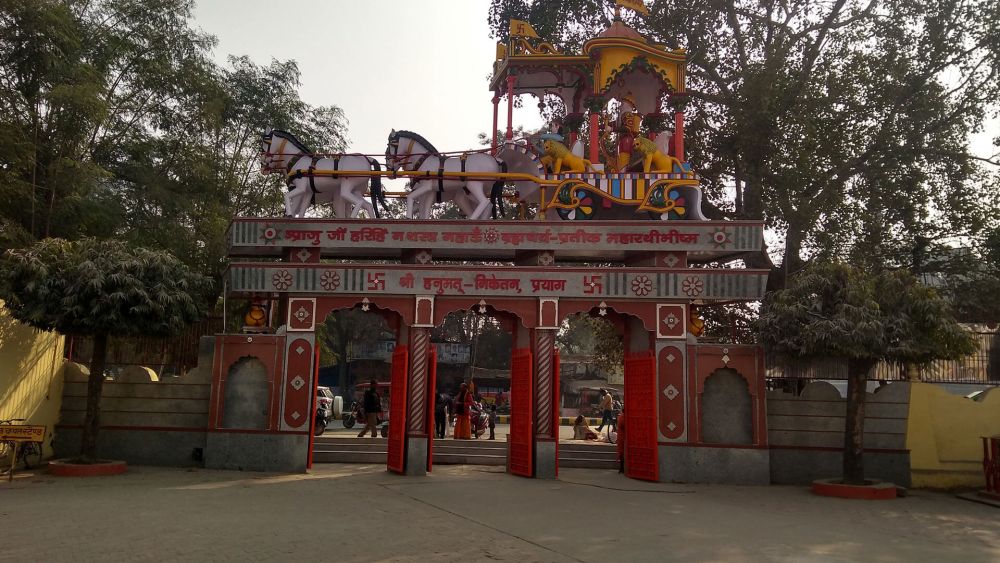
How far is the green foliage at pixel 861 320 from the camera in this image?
1170 cm

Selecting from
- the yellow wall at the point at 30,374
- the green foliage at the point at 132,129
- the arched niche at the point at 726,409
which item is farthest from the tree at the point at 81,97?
the arched niche at the point at 726,409

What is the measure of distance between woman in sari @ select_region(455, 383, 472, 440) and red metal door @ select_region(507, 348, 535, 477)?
4542mm

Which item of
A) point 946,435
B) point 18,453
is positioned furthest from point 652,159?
point 18,453

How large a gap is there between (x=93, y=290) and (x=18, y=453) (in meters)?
2.87

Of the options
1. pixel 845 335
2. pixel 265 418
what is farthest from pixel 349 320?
pixel 845 335

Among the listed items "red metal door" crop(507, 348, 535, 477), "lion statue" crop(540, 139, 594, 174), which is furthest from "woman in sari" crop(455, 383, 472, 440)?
"lion statue" crop(540, 139, 594, 174)

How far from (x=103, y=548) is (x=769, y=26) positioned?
18.2 metres

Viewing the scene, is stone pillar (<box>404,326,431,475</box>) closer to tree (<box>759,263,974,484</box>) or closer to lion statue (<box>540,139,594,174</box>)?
lion statue (<box>540,139,594,174</box>)

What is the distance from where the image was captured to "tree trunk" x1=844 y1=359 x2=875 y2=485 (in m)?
12.3

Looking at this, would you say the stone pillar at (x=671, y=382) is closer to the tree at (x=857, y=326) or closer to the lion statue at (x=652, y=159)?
the tree at (x=857, y=326)

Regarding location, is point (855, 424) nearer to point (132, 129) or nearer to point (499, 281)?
point (499, 281)

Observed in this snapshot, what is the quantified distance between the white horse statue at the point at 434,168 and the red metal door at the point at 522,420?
2741 mm

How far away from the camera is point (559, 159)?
14.5m

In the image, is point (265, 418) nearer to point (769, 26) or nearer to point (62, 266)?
point (62, 266)
